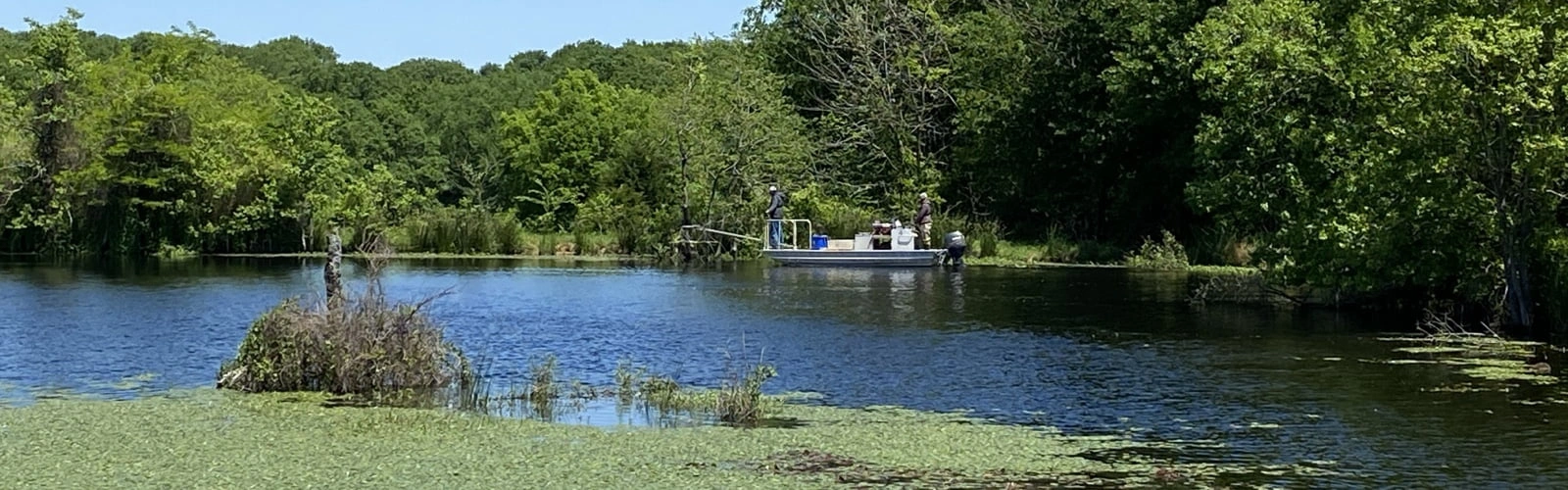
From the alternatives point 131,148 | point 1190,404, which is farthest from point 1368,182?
point 131,148

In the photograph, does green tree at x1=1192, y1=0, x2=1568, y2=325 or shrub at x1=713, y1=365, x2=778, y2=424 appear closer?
shrub at x1=713, y1=365, x2=778, y2=424

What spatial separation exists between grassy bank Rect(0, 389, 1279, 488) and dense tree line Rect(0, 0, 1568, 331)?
1103 centimetres

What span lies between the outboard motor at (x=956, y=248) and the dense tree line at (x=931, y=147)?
473cm

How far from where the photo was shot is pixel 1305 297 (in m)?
29.0

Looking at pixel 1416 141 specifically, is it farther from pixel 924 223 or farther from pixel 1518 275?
pixel 924 223

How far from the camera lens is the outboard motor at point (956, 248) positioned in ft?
138

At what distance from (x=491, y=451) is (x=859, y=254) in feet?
97.3

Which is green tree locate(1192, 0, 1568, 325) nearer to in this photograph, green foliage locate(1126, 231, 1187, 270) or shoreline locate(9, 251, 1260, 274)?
shoreline locate(9, 251, 1260, 274)

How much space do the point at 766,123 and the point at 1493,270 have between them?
92.1 feet

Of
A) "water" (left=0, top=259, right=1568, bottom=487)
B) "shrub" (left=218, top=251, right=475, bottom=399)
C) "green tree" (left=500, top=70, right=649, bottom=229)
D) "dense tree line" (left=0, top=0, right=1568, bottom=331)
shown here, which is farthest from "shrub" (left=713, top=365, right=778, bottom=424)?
"green tree" (left=500, top=70, right=649, bottom=229)

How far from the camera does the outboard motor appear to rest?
4219 cm

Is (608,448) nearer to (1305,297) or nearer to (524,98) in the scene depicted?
(1305,297)

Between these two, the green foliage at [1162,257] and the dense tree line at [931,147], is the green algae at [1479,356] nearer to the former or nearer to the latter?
the dense tree line at [931,147]

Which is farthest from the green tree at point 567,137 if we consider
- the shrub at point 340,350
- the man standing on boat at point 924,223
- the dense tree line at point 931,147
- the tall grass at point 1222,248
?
the shrub at point 340,350
